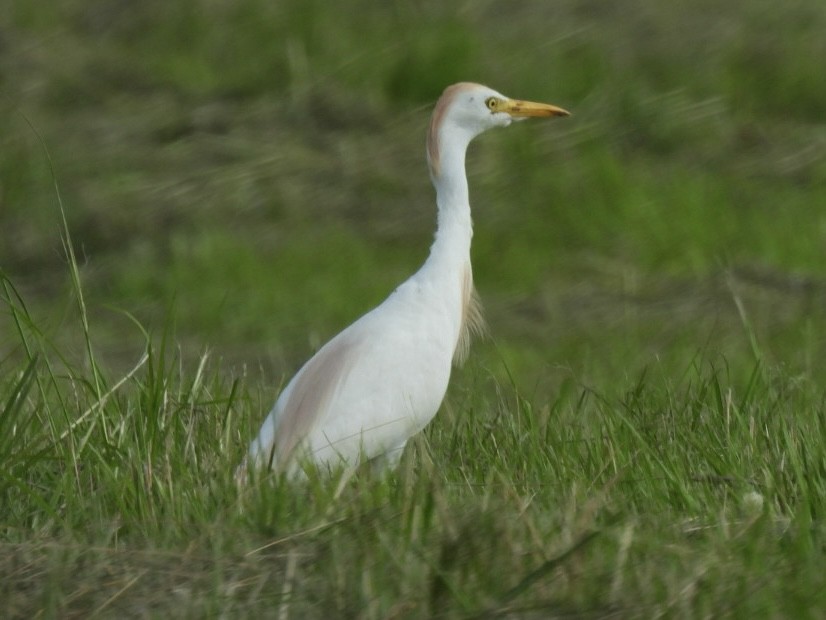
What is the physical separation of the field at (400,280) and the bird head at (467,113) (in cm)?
59

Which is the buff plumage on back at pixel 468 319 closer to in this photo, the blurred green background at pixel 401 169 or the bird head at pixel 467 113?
the bird head at pixel 467 113

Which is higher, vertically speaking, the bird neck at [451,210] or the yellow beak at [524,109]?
the yellow beak at [524,109]

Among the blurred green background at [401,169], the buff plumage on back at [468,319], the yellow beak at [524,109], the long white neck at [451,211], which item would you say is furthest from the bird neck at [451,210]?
the blurred green background at [401,169]

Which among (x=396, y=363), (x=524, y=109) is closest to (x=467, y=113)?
(x=524, y=109)

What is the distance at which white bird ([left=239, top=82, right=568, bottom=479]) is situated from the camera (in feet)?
12.9

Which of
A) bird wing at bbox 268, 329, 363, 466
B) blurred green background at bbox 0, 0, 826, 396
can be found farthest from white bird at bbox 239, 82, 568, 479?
blurred green background at bbox 0, 0, 826, 396

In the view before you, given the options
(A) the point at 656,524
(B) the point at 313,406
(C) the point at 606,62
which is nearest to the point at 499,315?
(C) the point at 606,62

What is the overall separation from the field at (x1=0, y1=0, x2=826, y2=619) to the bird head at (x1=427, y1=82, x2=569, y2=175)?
23.2 inches

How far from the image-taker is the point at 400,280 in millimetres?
6910

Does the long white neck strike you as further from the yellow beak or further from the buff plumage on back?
the yellow beak

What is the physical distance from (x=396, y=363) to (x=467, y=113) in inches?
30.5

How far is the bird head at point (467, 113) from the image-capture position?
445 cm

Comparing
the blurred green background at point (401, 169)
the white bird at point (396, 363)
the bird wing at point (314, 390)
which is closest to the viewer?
the bird wing at point (314, 390)

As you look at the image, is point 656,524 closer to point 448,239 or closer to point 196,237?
point 448,239
